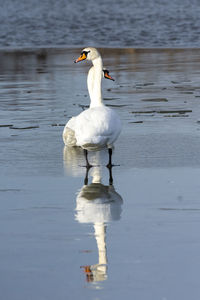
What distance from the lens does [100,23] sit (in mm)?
43219

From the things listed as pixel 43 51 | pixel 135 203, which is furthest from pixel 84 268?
pixel 43 51

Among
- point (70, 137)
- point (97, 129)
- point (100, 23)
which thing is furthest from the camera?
point (100, 23)

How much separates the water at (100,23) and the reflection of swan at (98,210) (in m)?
22.2

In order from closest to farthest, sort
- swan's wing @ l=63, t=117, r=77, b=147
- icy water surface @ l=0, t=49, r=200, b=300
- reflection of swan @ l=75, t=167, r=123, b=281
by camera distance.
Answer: icy water surface @ l=0, t=49, r=200, b=300
reflection of swan @ l=75, t=167, r=123, b=281
swan's wing @ l=63, t=117, r=77, b=147

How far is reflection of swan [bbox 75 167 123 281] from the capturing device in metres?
5.86

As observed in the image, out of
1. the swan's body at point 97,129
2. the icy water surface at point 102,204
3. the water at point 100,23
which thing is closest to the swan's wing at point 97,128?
the swan's body at point 97,129

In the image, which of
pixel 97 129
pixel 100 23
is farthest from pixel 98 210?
pixel 100 23

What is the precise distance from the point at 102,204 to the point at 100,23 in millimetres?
36085

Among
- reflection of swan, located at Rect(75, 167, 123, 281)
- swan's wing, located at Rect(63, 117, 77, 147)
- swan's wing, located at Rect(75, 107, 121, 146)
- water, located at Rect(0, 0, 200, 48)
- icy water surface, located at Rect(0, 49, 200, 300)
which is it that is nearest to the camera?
icy water surface, located at Rect(0, 49, 200, 300)

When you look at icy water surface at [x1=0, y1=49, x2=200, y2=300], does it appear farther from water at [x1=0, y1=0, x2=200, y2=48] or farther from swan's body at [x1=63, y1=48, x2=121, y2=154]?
water at [x1=0, y1=0, x2=200, y2=48]

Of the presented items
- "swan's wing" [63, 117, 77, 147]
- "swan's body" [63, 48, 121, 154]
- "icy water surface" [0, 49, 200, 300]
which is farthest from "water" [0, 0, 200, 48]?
"swan's body" [63, 48, 121, 154]

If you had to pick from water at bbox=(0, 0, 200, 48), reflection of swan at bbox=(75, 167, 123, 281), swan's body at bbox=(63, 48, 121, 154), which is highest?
water at bbox=(0, 0, 200, 48)

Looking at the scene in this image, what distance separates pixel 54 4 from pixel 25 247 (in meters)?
55.7

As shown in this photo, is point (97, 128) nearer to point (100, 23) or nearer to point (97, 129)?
point (97, 129)
